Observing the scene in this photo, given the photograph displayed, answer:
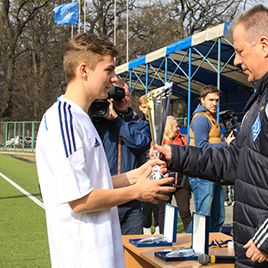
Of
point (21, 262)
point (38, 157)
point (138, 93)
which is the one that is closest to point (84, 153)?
point (38, 157)

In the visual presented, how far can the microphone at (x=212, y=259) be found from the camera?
417 cm

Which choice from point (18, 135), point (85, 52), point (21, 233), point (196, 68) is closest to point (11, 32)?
point (18, 135)

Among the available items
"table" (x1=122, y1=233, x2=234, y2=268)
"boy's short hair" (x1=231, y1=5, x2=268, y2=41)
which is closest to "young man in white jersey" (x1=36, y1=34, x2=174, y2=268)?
"boy's short hair" (x1=231, y1=5, x2=268, y2=41)

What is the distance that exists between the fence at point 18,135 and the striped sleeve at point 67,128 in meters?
41.8

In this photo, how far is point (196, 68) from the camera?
23.9 meters

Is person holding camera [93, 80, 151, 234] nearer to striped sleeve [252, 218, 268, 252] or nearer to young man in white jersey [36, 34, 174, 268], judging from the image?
young man in white jersey [36, 34, 174, 268]

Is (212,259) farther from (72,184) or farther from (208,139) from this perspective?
(208,139)

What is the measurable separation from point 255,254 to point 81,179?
900 mm

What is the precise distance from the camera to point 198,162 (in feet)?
11.8

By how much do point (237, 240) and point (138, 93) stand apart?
105ft

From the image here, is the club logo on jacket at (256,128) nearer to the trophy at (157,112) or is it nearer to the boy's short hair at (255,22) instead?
the boy's short hair at (255,22)

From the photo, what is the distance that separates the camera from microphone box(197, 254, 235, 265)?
4.17 meters

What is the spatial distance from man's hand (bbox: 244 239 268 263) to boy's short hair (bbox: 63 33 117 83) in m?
1.20

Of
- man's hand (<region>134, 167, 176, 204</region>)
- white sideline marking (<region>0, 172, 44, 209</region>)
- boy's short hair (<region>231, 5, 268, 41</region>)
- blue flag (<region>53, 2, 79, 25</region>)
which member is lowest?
white sideline marking (<region>0, 172, 44, 209</region>)
